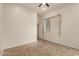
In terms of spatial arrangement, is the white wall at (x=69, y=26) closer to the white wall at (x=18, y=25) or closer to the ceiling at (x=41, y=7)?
the ceiling at (x=41, y=7)

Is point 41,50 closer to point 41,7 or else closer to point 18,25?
point 18,25

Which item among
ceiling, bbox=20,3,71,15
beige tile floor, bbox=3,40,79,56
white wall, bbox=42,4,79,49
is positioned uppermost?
ceiling, bbox=20,3,71,15

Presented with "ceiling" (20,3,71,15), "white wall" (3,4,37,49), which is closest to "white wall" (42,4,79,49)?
"ceiling" (20,3,71,15)

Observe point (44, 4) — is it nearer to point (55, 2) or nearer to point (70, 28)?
point (55, 2)

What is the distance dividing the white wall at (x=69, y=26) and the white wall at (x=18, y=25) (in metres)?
0.40

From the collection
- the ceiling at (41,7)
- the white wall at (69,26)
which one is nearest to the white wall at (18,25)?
the ceiling at (41,7)

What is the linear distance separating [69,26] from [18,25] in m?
0.92

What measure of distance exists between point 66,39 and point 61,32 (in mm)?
152

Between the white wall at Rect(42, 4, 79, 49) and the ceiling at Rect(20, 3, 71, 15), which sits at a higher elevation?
the ceiling at Rect(20, 3, 71, 15)

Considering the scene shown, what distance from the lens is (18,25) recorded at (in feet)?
5.39

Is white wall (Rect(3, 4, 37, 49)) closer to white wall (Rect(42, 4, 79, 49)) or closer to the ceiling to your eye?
the ceiling

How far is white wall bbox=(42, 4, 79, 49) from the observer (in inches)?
62.9

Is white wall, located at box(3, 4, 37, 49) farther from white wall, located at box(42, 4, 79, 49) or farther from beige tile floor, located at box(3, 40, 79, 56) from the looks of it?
white wall, located at box(42, 4, 79, 49)

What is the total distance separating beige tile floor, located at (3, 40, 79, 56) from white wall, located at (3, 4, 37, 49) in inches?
4.0
